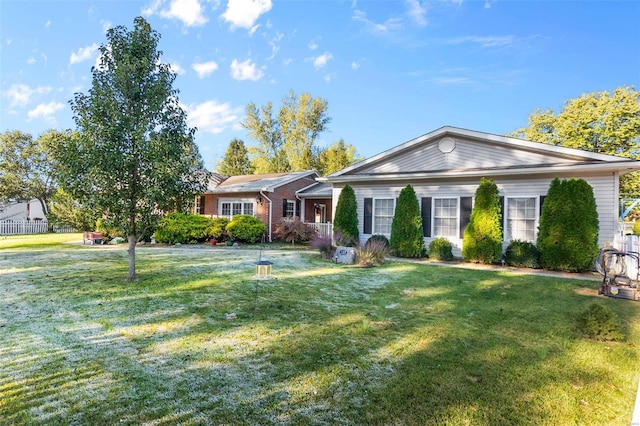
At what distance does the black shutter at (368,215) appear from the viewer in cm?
1373

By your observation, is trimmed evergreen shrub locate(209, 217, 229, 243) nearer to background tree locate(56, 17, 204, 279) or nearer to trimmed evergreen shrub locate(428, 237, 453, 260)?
background tree locate(56, 17, 204, 279)

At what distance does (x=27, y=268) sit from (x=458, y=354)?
415 inches

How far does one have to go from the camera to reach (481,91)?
22469 millimetres

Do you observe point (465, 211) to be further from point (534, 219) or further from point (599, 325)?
point (599, 325)

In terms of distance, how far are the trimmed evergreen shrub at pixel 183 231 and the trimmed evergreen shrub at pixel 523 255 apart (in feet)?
43.8

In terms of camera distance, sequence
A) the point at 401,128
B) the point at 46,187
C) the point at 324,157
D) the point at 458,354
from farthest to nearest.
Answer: the point at 324,157 < the point at 401,128 < the point at 46,187 < the point at 458,354

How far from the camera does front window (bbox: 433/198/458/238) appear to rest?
12.0m

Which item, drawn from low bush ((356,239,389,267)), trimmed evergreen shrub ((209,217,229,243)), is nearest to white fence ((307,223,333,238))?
trimmed evergreen shrub ((209,217,229,243))

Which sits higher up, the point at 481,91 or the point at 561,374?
the point at 481,91

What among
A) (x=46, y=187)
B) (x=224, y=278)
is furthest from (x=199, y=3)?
(x=46, y=187)

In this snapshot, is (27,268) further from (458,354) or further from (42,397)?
(458,354)

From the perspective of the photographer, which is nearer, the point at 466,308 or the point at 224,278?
the point at 466,308

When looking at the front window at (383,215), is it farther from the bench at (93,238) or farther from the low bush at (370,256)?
the bench at (93,238)

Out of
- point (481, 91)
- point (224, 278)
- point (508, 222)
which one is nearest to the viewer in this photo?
point (224, 278)
